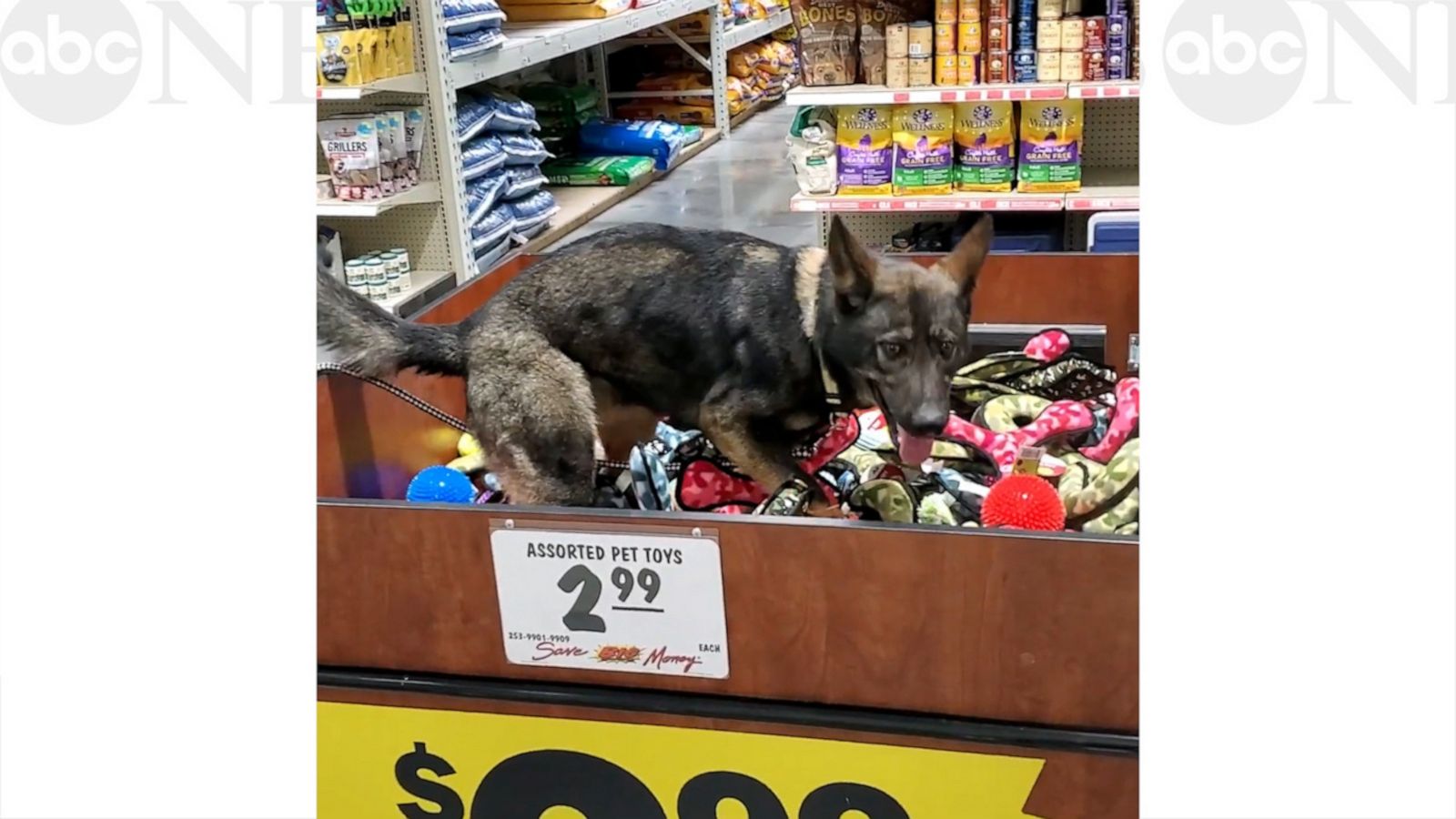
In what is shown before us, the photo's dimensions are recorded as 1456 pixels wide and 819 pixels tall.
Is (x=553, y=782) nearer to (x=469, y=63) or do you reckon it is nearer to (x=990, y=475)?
(x=990, y=475)

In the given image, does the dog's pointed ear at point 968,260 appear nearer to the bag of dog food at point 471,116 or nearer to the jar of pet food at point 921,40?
the jar of pet food at point 921,40

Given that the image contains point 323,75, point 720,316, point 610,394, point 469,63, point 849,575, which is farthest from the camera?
point 469,63

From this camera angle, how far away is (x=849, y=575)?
1.17 m

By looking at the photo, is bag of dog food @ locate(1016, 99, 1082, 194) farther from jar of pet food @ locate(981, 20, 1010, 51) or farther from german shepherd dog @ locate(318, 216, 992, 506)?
german shepherd dog @ locate(318, 216, 992, 506)

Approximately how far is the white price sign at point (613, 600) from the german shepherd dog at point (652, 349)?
1.38 ft

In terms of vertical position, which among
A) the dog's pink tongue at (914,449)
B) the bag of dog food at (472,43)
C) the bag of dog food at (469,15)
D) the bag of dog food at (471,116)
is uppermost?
the bag of dog food at (469,15)

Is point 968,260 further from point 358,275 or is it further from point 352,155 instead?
point 358,275

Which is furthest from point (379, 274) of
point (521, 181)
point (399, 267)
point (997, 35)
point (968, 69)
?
point (997, 35)

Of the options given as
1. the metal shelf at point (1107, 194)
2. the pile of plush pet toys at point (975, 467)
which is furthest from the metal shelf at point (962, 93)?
the pile of plush pet toys at point (975, 467)

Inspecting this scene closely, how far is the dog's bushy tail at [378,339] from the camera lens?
170 centimetres

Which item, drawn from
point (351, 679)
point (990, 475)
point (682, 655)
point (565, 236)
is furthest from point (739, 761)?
point (565, 236)

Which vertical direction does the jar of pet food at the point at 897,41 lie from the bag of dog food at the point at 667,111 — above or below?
above

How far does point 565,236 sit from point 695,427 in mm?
4126

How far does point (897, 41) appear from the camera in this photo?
11.8ft
